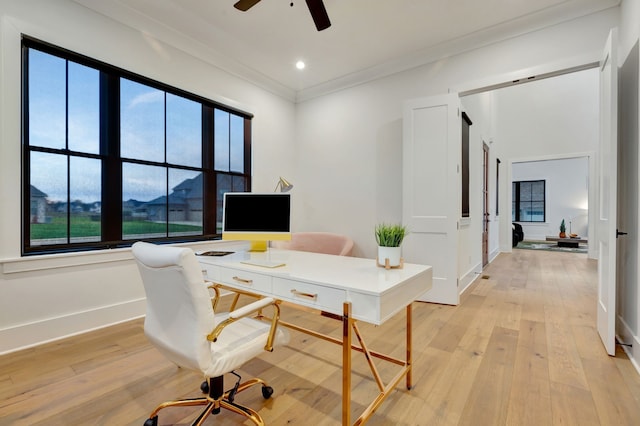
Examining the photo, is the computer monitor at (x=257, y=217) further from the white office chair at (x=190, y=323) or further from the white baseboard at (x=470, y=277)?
the white baseboard at (x=470, y=277)

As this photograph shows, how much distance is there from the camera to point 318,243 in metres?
4.20

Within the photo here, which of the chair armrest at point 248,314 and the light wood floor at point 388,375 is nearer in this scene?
the chair armrest at point 248,314

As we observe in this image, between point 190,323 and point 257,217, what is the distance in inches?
41.4

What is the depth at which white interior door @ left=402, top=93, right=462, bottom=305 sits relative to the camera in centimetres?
341

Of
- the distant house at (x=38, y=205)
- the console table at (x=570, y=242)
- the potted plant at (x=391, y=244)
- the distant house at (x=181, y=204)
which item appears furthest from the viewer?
the console table at (x=570, y=242)

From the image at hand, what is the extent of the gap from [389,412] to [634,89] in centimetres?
291

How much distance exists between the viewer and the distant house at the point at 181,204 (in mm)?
3242

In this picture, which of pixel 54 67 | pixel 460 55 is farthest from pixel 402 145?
pixel 54 67

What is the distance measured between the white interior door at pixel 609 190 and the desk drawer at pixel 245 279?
2.50 meters

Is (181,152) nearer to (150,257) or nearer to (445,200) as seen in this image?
(150,257)

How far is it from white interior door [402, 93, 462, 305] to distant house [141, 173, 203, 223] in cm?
253

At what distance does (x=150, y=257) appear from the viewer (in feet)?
4.26

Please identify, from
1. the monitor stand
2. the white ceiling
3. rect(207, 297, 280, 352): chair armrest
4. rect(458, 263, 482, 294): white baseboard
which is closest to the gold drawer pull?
rect(207, 297, 280, 352): chair armrest

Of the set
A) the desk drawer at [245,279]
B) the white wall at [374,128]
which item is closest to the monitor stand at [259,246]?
the desk drawer at [245,279]
